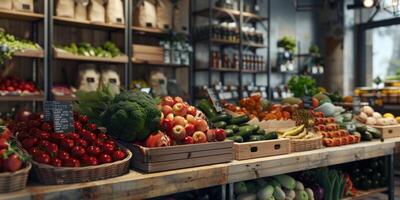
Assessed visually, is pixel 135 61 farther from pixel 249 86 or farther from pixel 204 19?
pixel 249 86

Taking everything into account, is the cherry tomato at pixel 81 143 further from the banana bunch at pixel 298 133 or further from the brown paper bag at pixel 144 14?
the brown paper bag at pixel 144 14

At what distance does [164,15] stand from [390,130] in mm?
3042

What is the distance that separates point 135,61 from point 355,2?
472cm

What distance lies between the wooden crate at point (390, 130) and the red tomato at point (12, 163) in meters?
2.81

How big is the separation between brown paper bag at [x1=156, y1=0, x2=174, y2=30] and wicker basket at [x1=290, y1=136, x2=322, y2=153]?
117 inches

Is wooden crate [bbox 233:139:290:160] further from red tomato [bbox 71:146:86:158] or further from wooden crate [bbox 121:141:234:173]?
red tomato [bbox 71:146:86:158]

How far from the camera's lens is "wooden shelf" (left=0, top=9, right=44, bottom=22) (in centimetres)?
398

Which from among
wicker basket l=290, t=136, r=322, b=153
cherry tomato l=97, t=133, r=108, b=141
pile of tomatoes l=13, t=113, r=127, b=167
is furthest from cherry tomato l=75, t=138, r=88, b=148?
wicker basket l=290, t=136, r=322, b=153

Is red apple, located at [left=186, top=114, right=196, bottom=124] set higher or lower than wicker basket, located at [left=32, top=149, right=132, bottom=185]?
higher

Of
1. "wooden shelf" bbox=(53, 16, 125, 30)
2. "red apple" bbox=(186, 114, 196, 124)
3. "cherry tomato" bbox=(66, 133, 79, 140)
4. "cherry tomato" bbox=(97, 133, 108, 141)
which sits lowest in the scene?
"cherry tomato" bbox=(97, 133, 108, 141)

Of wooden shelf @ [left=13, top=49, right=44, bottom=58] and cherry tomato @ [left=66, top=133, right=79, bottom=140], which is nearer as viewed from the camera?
cherry tomato @ [left=66, top=133, right=79, bottom=140]

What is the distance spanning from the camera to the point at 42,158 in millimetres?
1630

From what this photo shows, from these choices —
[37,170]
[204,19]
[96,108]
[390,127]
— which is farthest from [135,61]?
[37,170]

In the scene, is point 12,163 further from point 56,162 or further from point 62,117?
point 62,117
